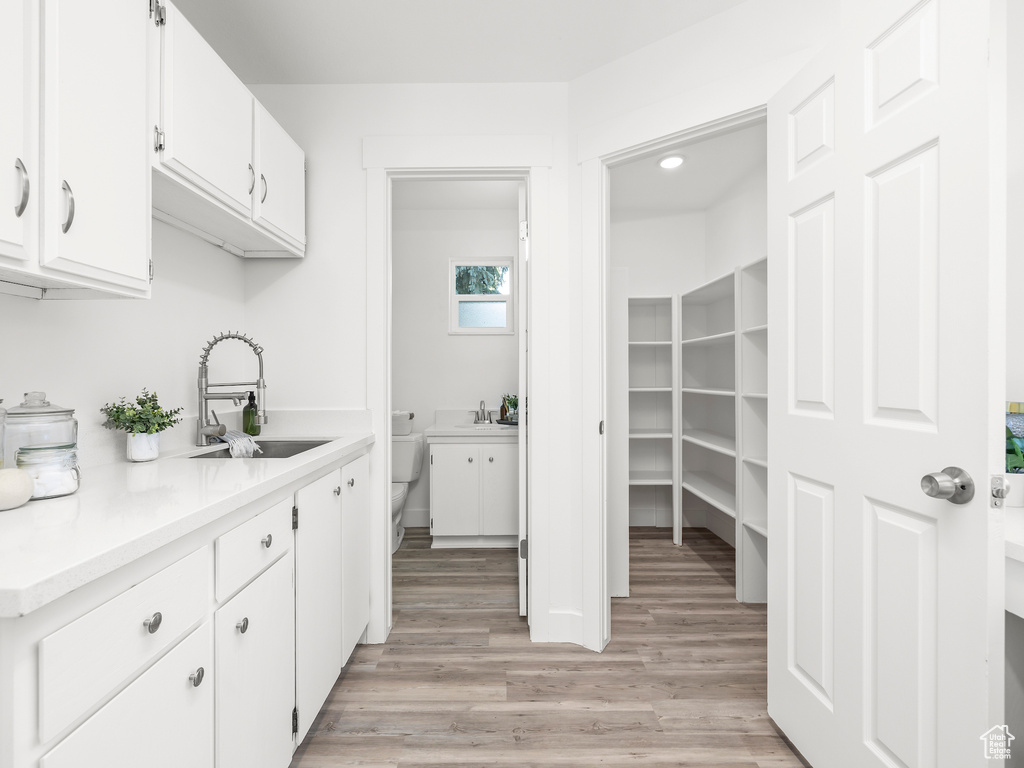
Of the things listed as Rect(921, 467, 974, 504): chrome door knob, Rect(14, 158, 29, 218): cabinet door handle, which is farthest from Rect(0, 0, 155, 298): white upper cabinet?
Rect(921, 467, 974, 504): chrome door knob

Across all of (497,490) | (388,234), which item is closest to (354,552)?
(388,234)

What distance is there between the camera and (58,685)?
678 millimetres

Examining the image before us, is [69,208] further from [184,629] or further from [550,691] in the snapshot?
[550,691]

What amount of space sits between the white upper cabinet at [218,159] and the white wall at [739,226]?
2.58 metres

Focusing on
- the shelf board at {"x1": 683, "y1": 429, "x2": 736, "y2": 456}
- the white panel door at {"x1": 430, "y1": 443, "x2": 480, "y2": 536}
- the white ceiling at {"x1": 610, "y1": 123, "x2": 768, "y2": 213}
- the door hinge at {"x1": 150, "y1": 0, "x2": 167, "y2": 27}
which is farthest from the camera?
the white panel door at {"x1": 430, "y1": 443, "x2": 480, "y2": 536}

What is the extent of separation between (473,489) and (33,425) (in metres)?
2.48

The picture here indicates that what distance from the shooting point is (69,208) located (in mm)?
1031

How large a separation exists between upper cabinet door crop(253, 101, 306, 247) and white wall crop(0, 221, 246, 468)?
13.0 inches

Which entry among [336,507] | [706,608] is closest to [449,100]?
[336,507]

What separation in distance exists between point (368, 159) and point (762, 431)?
2.41m

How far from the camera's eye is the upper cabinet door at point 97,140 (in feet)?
3.26

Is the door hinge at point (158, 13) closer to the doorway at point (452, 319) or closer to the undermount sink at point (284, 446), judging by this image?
the undermount sink at point (284, 446)

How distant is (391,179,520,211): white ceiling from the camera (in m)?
3.46

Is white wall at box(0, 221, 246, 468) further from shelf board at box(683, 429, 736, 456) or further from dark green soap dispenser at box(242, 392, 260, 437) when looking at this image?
shelf board at box(683, 429, 736, 456)
